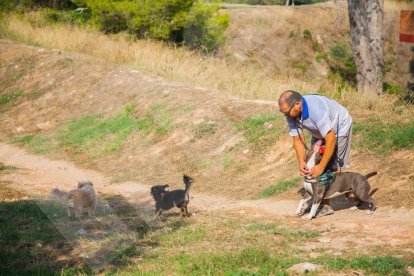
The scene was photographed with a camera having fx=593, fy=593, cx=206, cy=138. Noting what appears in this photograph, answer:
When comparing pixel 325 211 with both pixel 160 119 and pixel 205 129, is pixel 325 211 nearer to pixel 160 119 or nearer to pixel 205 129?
pixel 205 129

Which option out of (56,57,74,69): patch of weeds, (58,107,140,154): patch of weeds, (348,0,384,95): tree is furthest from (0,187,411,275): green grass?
(56,57,74,69): patch of weeds

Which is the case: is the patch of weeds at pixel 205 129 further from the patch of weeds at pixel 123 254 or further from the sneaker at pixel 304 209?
the patch of weeds at pixel 123 254

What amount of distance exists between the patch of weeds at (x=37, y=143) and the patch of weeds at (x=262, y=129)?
17.2ft

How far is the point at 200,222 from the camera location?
8.32 meters

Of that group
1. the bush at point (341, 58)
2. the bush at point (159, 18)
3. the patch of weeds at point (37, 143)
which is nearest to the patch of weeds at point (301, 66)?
the bush at point (341, 58)

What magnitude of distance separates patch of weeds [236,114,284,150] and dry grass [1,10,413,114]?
1837mm

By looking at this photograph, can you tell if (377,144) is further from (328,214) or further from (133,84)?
(133,84)

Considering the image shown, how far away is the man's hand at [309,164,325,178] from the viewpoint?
25.7 ft

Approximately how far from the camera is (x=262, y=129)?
41.5 ft

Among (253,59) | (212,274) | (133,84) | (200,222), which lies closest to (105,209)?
(200,222)

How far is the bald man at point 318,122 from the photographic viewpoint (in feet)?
24.8

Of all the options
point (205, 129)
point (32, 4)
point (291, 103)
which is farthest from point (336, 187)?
point (32, 4)

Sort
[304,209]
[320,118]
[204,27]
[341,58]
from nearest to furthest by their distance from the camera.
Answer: [320,118], [304,209], [204,27], [341,58]

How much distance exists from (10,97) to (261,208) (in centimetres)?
1324
